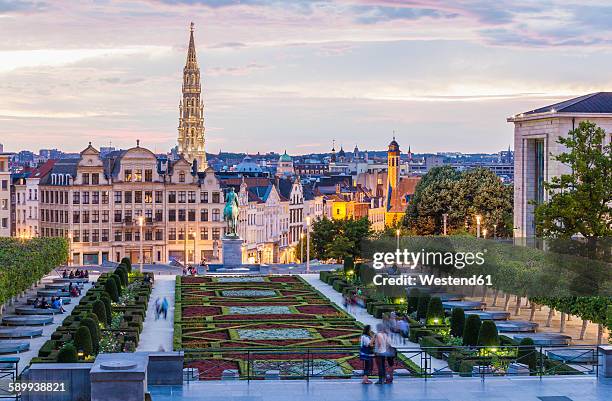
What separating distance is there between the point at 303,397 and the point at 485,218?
71182 mm

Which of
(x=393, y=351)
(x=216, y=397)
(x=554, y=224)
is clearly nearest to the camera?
(x=216, y=397)

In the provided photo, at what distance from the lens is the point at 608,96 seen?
76.8 meters

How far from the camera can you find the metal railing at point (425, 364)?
105 ft

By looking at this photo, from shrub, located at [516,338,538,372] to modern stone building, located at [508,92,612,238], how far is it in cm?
3715

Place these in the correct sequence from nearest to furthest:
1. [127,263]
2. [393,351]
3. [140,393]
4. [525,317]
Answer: [140,393] → [393,351] → [525,317] → [127,263]

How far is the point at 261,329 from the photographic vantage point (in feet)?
171

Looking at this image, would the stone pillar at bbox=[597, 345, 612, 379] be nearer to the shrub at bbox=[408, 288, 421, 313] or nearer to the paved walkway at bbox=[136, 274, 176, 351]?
the paved walkway at bbox=[136, 274, 176, 351]

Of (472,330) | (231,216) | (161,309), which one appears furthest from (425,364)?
(231,216)

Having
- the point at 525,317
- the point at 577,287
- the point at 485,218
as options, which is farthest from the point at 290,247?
the point at 577,287

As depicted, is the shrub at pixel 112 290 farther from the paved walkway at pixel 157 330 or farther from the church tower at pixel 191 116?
the church tower at pixel 191 116

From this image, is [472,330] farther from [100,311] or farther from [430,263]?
[100,311]

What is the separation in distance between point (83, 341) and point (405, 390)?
1322cm

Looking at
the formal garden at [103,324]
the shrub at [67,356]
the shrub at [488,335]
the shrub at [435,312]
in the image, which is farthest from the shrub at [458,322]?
the shrub at [67,356]

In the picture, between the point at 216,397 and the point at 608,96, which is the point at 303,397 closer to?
the point at 216,397
